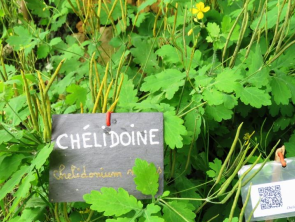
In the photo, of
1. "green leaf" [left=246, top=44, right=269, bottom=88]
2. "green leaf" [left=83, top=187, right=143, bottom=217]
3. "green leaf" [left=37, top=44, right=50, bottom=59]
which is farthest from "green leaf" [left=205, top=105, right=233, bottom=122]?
"green leaf" [left=37, top=44, right=50, bottom=59]

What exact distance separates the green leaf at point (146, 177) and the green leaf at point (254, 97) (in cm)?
46

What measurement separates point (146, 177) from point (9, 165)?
41 centimetres

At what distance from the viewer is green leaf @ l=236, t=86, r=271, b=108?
1201mm

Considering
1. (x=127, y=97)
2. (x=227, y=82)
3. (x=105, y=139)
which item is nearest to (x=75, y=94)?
(x=127, y=97)

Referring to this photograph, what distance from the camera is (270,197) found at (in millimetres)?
1026

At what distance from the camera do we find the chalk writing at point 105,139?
101 cm

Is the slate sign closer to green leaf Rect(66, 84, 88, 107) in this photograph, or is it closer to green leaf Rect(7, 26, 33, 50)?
green leaf Rect(66, 84, 88, 107)

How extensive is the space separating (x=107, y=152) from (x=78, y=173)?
10 cm

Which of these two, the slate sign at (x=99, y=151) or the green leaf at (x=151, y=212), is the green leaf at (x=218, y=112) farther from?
the green leaf at (x=151, y=212)

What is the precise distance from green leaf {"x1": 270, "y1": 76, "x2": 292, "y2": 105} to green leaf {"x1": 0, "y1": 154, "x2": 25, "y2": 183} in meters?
0.91

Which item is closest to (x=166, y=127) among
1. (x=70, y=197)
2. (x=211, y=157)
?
(x=70, y=197)

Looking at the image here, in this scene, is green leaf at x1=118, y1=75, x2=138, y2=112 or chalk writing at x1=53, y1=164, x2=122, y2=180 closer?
chalk writing at x1=53, y1=164, x2=122, y2=180

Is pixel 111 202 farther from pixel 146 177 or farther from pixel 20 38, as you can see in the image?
pixel 20 38

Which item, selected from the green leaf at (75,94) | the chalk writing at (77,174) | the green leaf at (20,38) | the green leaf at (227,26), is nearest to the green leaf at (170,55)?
the green leaf at (227,26)
